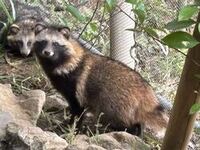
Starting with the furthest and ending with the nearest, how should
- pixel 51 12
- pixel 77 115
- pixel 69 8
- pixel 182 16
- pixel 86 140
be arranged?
pixel 51 12
pixel 77 115
pixel 86 140
pixel 69 8
pixel 182 16

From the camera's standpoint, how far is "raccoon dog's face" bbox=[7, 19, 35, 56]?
17.9 feet

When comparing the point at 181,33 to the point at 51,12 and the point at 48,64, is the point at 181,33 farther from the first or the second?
the point at 51,12

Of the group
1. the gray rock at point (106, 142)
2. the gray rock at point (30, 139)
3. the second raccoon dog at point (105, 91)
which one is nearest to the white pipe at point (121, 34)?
the second raccoon dog at point (105, 91)

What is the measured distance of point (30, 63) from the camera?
195 inches

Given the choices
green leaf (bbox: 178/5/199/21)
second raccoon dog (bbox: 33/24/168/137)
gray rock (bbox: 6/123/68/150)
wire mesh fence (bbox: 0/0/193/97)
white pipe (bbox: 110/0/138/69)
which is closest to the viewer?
green leaf (bbox: 178/5/199/21)

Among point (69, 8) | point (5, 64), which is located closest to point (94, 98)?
point (5, 64)

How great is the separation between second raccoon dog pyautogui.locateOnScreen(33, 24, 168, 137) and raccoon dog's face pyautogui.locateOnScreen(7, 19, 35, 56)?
1581 mm

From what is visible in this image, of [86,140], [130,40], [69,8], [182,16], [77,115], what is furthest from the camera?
[130,40]

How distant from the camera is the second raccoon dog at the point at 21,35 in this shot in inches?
213

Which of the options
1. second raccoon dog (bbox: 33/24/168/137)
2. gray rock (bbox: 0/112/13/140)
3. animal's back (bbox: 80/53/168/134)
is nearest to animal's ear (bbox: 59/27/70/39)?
second raccoon dog (bbox: 33/24/168/137)

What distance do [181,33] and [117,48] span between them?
120 inches

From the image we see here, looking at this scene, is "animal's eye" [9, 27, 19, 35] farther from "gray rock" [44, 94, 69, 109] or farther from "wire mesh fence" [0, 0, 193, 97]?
"gray rock" [44, 94, 69, 109]

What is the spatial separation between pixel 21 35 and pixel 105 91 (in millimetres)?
2099

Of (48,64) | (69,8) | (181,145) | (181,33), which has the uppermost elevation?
(181,33)
